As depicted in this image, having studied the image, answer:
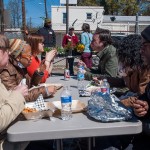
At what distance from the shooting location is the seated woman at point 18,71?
9.35 feet

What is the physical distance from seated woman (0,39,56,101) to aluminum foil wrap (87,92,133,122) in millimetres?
660

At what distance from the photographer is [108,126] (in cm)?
208

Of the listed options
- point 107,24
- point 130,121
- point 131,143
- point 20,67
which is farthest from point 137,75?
point 107,24

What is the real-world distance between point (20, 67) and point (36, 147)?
86cm

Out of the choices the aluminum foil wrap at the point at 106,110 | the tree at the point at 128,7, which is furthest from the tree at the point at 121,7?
the aluminum foil wrap at the point at 106,110

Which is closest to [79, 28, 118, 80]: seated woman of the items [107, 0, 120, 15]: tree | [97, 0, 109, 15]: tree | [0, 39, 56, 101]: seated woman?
[0, 39, 56, 101]: seated woman

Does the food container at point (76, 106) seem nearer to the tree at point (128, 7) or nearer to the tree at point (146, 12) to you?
the tree at point (128, 7)

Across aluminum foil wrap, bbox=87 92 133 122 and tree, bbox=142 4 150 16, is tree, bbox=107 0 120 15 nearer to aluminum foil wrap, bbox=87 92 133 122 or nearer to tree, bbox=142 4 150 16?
tree, bbox=142 4 150 16

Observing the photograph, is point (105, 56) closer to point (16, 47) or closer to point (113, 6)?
point (16, 47)

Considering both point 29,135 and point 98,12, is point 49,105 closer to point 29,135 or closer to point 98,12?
point 29,135

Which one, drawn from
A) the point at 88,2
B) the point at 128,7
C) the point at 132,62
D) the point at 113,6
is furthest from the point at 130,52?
the point at 88,2

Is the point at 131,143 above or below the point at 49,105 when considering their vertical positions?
below

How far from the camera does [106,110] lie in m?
2.22

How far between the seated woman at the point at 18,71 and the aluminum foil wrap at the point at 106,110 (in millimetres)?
660
